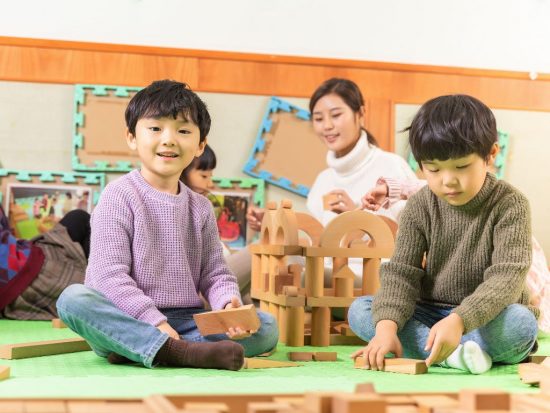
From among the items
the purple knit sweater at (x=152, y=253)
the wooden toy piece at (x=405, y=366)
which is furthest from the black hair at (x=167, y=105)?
the wooden toy piece at (x=405, y=366)

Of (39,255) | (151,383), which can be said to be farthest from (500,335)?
(39,255)

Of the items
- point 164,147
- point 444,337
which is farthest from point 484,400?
point 164,147

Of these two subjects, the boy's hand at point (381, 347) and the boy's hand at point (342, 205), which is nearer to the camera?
the boy's hand at point (381, 347)

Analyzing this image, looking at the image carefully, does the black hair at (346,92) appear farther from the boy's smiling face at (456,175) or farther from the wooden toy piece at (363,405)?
the wooden toy piece at (363,405)

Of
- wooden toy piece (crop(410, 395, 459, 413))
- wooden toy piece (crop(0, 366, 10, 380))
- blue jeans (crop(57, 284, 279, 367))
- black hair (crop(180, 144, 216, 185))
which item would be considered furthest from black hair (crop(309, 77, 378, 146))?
wooden toy piece (crop(410, 395, 459, 413))

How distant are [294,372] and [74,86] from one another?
5.38 ft

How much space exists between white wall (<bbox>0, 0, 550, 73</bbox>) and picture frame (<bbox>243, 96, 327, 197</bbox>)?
0.21 metres

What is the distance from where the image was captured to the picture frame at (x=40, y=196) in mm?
2523

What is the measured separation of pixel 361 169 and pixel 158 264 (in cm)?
112

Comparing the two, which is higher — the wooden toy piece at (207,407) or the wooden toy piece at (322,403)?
the wooden toy piece at (322,403)

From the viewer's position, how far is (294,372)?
1.22 m

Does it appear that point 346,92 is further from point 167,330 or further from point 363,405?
point 363,405

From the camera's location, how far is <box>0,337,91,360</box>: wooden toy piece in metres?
1.35

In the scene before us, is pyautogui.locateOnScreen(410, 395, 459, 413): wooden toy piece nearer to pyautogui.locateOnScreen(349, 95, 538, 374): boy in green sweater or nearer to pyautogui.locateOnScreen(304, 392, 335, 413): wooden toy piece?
pyautogui.locateOnScreen(304, 392, 335, 413): wooden toy piece
